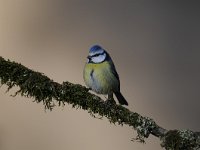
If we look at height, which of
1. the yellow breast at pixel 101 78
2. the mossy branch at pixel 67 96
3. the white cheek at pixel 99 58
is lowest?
the mossy branch at pixel 67 96

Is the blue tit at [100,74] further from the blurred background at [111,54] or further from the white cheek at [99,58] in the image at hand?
the blurred background at [111,54]

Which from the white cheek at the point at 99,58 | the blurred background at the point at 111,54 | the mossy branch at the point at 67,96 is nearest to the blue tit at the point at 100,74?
the white cheek at the point at 99,58

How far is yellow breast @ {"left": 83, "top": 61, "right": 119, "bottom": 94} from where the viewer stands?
203 centimetres

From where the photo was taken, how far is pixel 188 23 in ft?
11.8

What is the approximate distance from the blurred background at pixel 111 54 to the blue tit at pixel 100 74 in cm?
120

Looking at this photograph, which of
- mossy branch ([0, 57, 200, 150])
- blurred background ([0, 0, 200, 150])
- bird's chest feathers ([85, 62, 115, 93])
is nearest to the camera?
mossy branch ([0, 57, 200, 150])

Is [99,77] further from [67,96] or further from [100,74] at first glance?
[67,96]

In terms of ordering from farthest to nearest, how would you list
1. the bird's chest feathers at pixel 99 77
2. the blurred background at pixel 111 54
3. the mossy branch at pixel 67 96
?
the blurred background at pixel 111 54
the bird's chest feathers at pixel 99 77
the mossy branch at pixel 67 96

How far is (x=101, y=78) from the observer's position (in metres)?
2.05

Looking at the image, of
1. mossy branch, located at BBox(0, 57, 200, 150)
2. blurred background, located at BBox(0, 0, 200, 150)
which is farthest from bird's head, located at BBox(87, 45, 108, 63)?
blurred background, located at BBox(0, 0, 200, 150)

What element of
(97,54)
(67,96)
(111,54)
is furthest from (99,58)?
(111,54)

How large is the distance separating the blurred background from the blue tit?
1203 millimetres

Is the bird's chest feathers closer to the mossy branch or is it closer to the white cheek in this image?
the white cheek

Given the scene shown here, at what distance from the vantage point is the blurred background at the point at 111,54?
3334mm
